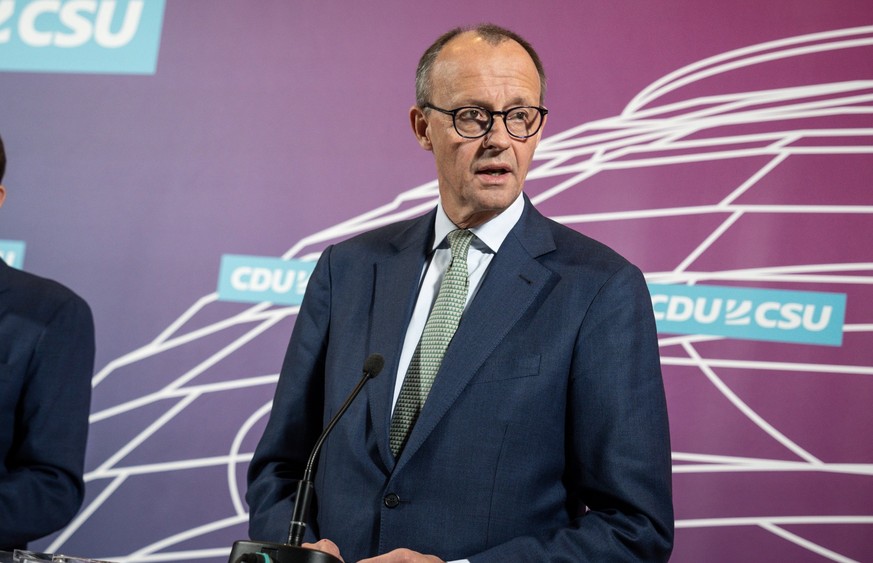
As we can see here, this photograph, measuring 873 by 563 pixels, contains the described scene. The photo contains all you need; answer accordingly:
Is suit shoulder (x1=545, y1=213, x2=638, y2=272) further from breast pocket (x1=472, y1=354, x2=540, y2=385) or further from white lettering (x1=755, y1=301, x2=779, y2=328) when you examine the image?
white lettering (x1=755, y1=301, x2=779, y2=328)

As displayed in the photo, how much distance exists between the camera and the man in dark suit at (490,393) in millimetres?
1696

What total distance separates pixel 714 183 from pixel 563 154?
1.67 feet

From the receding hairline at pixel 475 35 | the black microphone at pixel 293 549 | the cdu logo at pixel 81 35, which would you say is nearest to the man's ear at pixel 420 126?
the receding hairline at pixel 475 35

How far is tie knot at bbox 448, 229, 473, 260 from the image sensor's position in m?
1.93

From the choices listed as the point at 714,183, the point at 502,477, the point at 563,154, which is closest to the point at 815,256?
the point at 714,183

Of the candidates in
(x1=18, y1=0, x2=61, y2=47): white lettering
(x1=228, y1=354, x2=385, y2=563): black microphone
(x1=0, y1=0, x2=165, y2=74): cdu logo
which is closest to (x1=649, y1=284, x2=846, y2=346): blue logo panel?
(x1=228, y1=354, x2=385, y2=563): black microphone

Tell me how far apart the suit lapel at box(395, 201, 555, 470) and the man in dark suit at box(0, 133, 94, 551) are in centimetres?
102

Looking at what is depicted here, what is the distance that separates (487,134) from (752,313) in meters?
1.62

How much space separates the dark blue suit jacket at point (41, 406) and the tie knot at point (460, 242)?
107cm

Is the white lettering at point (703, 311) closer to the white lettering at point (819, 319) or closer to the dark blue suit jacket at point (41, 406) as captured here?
the white lettering at point (819, 319)

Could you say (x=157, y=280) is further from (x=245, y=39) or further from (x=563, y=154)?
(x=563, y=154)

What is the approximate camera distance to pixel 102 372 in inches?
149

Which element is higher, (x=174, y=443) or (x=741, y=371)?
(x=741, y=371)

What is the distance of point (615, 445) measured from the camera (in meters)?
1.67
